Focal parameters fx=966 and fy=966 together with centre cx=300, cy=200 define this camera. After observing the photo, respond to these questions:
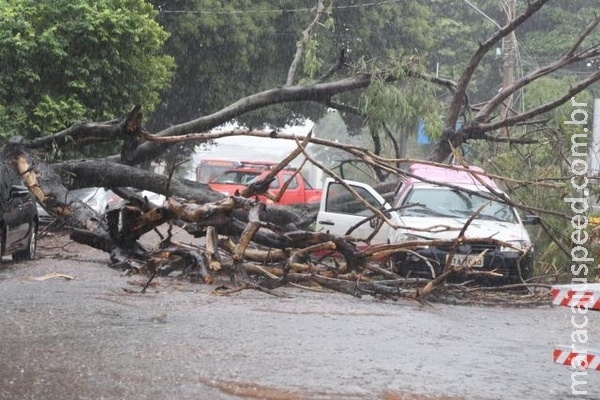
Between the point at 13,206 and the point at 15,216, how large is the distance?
0.47 ft

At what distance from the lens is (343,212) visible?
15211 millimetres

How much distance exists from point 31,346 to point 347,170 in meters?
40.5

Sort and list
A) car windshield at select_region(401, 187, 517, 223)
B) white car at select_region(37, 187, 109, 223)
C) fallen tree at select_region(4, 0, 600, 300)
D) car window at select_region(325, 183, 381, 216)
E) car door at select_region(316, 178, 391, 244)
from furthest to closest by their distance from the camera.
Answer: white car at select_region(37, 187, 109, 223) → car window at select_region(325, 183, 381, 216) → car door at select_region(316, 178, 391, 244) → car windshield at select_region(401, 187, 517, 223) → fallen tree at select_region(4, 0, 600, 300)

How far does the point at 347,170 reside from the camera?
48000 mm

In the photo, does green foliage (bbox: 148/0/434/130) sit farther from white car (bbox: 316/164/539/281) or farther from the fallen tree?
the fallen tree

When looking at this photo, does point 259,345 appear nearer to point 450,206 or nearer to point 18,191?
point 18,191

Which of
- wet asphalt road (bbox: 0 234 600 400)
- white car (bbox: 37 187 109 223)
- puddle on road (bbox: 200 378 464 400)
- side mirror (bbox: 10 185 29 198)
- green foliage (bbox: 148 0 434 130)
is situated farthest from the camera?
green foliage (bbox: 148 0 434 130)

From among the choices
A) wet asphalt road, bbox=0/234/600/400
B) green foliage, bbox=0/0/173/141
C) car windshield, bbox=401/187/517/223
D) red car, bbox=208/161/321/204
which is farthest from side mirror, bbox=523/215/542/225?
red car, bbox=208/161/321/204

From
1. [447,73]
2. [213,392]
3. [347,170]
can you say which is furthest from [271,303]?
[347,170]

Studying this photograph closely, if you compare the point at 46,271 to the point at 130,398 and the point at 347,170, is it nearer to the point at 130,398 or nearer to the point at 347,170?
the point at 130,398

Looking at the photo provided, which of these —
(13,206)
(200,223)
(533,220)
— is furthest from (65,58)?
(533,220)

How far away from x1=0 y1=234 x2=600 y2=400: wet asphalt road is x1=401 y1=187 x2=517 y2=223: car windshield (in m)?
2.27

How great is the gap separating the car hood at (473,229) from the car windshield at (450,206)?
28cm

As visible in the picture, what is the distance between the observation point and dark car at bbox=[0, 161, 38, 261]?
42.2ft
